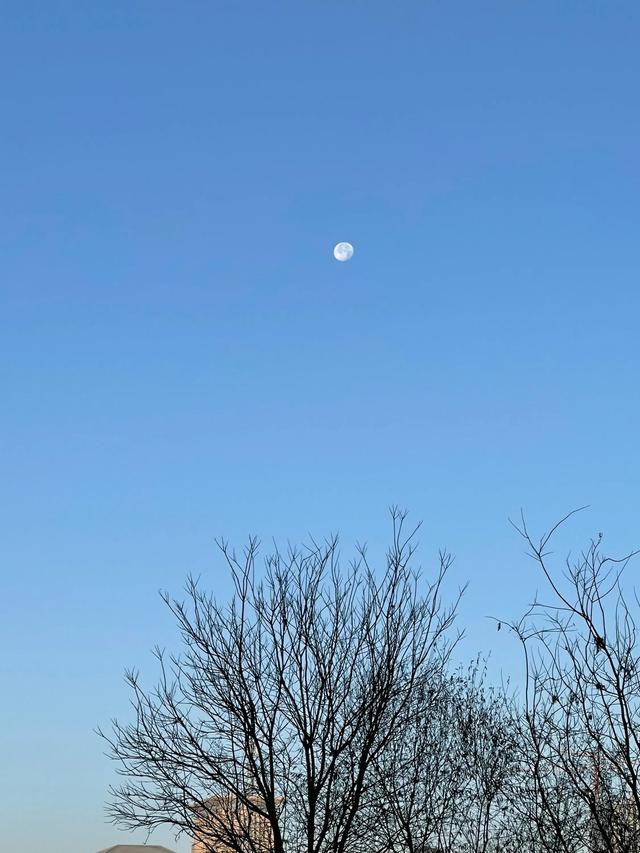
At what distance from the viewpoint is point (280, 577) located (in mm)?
14539

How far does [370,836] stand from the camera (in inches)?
524

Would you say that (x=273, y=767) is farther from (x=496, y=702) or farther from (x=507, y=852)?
(x=496, y=702)

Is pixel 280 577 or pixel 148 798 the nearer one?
pixel 148 798

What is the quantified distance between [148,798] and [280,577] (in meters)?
3.58

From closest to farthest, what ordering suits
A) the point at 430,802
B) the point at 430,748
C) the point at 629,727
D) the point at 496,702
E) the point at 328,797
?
the point at 629,727, the point at 328,797, the point at 430,802, the point at 430,748, the point at 496,702

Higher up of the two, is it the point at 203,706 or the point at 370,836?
the point at 203,706

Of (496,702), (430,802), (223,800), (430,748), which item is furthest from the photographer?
(496,702)

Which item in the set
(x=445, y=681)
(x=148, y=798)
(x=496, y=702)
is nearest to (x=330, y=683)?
(x=148, y=798)

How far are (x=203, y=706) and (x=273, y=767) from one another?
1318 mm

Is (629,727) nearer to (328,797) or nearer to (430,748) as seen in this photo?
(328,797)

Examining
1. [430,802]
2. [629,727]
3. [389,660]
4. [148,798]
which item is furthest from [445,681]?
[629,727]

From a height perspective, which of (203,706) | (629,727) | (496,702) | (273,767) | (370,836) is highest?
(496,702)

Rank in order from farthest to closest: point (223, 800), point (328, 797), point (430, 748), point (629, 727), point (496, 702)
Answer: point (496, 702) < point (430, 748) < point (223, 800) < point (328, 797) < point (629, 727)

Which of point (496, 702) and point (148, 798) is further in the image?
point (496, 702)
